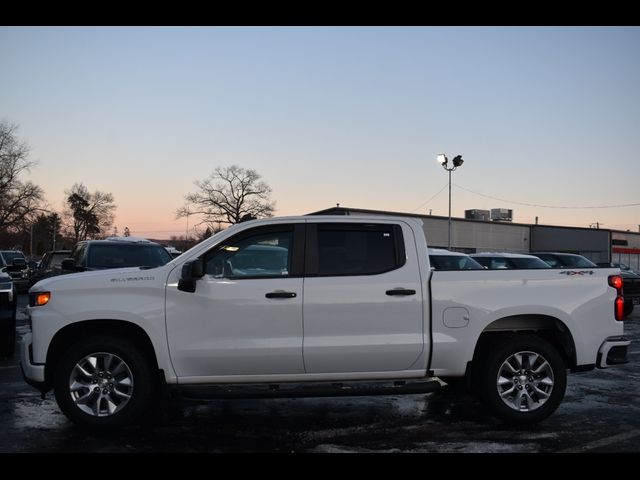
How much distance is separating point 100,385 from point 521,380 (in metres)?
3.93

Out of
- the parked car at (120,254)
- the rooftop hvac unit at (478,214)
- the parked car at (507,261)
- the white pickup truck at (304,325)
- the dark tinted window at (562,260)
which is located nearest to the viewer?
the white pickup truck at (304,325)

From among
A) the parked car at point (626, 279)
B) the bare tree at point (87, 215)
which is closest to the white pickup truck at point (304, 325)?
Result: the parked car at point (626, 279)

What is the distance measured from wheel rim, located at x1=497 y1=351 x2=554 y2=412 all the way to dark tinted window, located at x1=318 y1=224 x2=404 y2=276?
1.47 meters

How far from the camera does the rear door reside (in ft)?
18.9

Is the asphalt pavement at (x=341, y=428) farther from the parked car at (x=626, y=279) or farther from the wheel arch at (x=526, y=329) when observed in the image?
the parked car at (x=626, y=279)

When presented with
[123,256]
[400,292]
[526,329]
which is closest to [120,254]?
[123,256]

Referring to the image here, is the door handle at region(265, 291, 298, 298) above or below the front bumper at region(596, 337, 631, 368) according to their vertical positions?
above

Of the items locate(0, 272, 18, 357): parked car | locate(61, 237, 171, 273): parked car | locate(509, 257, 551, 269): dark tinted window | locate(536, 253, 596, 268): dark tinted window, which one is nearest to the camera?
locate(0, 272, 18, 357): parked car

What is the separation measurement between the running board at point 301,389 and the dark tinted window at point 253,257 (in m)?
1.01

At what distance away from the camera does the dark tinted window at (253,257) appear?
5.87 metres

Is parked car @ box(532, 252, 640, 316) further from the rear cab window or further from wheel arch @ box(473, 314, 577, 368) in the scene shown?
the rear cab window

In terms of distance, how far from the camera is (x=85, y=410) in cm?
564

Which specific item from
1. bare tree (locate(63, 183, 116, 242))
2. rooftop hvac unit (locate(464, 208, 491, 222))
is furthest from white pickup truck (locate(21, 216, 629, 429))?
bare tree (locate(63, 183, 116, 242))

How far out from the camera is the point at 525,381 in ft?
19.8
